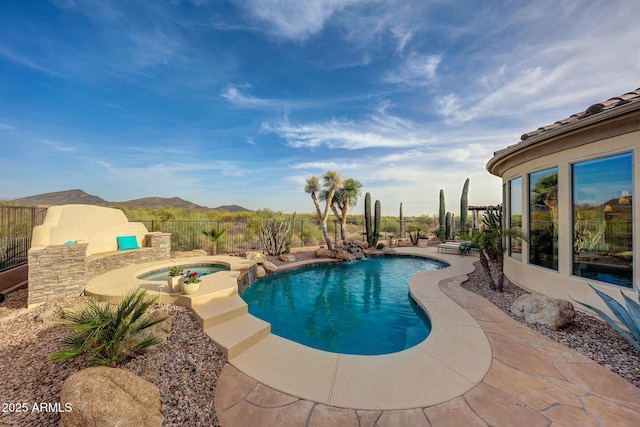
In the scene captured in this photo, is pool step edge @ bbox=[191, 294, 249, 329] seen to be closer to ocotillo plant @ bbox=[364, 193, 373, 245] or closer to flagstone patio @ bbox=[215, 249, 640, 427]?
flagstone patio @ bbox=[215, 249, 640, 427]

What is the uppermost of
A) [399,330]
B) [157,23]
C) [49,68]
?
[157,23]

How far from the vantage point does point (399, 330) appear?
472cm

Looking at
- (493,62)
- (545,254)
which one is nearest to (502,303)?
(545,254)

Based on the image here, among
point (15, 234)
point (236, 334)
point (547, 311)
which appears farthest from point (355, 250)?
point (15, 234)

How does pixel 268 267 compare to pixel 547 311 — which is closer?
pixel 547 311

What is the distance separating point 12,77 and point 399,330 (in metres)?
11.1

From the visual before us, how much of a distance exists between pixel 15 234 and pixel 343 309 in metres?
10.1

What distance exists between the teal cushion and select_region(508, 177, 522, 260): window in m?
13.5

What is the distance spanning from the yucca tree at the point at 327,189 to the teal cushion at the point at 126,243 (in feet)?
27.3

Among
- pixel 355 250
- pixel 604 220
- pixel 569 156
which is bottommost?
pixel 355 250

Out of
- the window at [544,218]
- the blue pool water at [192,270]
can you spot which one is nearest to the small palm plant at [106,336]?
the blue pool water at [192,270]

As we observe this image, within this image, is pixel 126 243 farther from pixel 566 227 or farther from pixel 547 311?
pixel 566 227

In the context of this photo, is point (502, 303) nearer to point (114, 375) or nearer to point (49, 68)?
point (114, 375)

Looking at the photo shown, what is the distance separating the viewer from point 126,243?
9133mm
